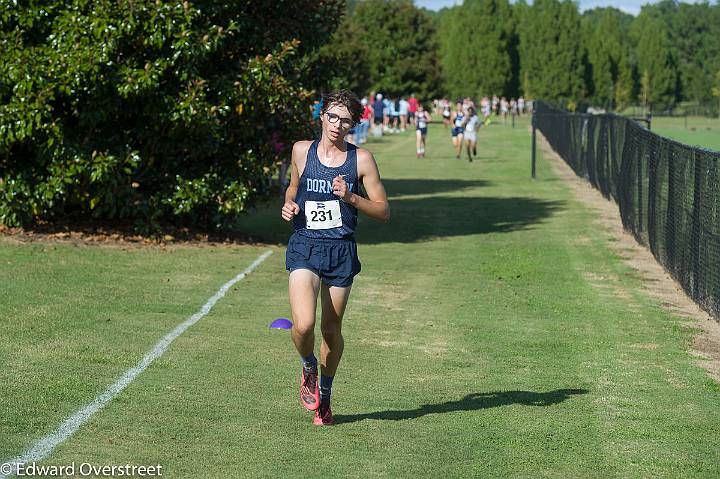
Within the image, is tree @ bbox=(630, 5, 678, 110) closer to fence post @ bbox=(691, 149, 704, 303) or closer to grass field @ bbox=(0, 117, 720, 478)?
grass field @ bbox=(0, 117, 720, 478)

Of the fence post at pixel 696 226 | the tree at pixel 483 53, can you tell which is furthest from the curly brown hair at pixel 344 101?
the tree at pixel 483 53

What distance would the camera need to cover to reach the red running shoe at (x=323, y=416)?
28.5ft

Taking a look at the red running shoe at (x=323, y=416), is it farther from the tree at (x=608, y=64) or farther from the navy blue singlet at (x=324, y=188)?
the tree at (x=608, y=64)

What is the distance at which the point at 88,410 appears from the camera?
880cm

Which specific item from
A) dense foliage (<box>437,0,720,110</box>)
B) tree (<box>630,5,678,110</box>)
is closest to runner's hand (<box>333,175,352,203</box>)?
dense foliage (<box>437,0,720,110</box>)

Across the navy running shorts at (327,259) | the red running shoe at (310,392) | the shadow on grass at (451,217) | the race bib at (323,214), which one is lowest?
the shadow on grass at (451,217)

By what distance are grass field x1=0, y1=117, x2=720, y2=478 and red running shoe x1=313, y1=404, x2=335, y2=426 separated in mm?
67

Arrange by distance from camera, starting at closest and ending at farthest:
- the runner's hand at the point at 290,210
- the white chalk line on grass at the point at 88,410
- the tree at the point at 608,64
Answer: the white chalk line on grass at the point at 88,410, the runner's hand at the point at 290,210, the tree at the point at 608,64

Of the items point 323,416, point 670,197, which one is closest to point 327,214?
point 323,416

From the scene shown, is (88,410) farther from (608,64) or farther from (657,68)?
(657,68)

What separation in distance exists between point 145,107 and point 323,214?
10.8 meters

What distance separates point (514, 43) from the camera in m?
127

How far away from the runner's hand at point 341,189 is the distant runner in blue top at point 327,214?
0.83ft

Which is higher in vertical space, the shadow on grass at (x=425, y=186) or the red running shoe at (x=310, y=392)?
the red running shoe at (x=310, y=392)
